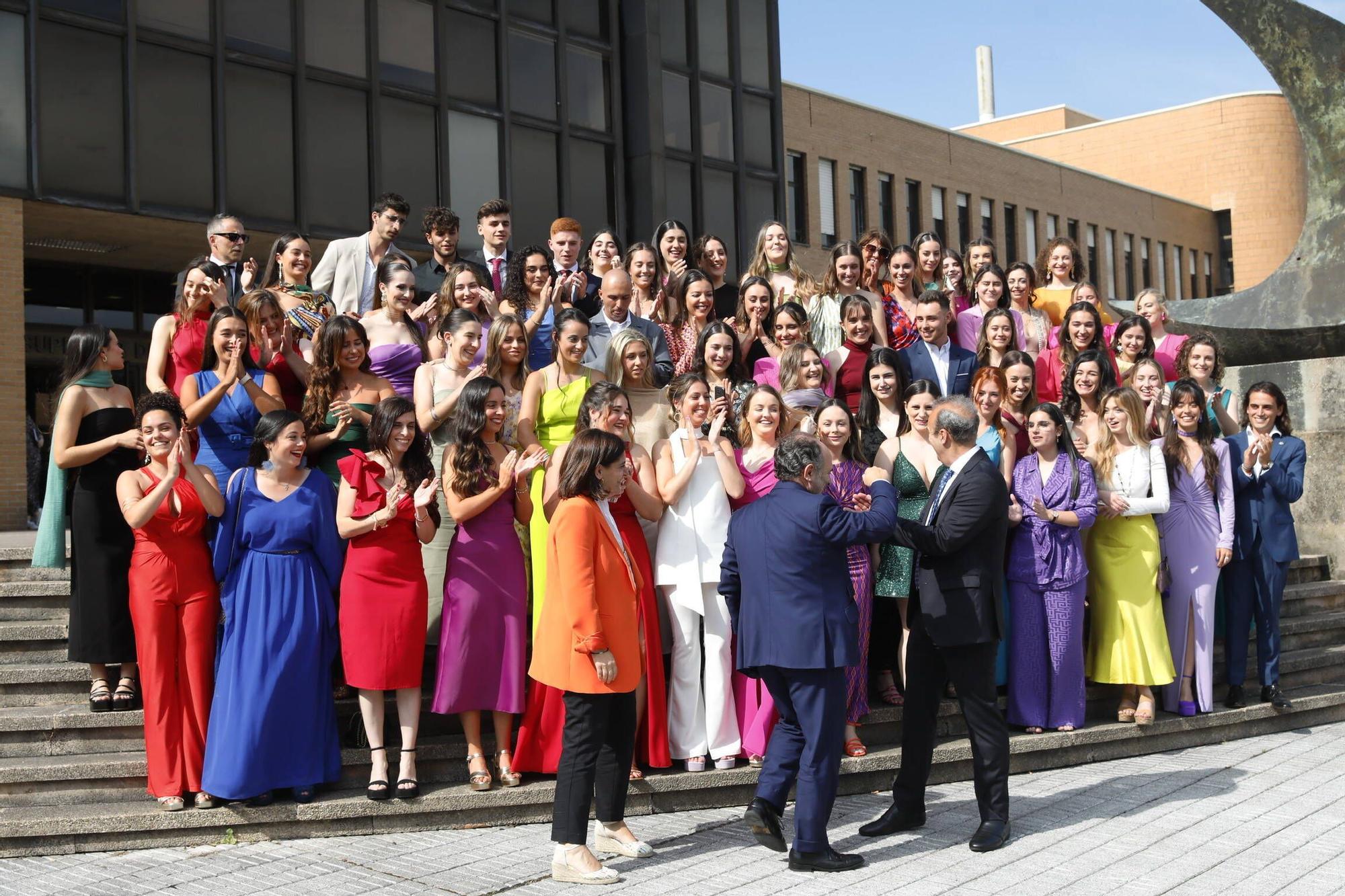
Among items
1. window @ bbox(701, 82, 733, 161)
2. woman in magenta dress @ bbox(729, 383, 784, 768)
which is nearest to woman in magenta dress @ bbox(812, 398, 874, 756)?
woman in magenta dress @ bbox(729, 383, 784, 768)

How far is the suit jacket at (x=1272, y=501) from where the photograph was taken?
843 centimetres

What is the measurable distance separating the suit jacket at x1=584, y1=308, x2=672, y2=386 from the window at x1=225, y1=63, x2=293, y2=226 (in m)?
10.1

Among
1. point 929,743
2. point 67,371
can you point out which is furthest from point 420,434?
point 929,743

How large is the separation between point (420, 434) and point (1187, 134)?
4861cm

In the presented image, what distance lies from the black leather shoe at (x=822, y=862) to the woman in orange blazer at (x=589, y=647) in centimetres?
70

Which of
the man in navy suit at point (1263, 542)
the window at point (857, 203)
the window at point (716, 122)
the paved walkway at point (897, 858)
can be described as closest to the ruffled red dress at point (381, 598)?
the paved walkway at point (897, 858)

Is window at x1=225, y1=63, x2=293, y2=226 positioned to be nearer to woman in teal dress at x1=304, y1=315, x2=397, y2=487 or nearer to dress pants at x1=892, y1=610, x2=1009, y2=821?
woman in teal dress at x1=304, y1=315, x2=397, y2=487

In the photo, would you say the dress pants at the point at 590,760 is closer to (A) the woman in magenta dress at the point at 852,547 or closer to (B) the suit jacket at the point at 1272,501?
(A) the woman in magenta dress at the point at 852,547

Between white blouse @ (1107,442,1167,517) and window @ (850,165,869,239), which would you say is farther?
window @ (850,165,869,239)

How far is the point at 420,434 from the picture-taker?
6.57 metres

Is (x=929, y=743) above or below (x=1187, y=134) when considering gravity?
below

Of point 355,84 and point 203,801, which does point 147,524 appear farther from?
point 355,84

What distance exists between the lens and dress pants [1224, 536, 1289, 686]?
8.37 meters

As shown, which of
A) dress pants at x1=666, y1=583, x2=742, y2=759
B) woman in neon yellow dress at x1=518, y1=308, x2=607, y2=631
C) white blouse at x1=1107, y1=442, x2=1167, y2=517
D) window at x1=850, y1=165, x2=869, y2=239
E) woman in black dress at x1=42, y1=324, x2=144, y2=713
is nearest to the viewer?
woman in black dress at x1=42, y1=324, x2=144, y2=713
